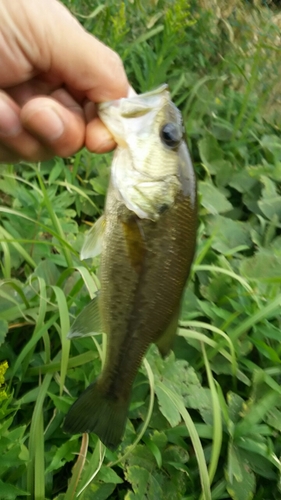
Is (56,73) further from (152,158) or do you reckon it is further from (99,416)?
(99,416)

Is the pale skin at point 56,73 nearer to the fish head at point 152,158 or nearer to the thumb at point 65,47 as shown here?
the thumb at point 65,47

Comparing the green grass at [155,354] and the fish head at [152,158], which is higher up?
the fish head at [152,158]

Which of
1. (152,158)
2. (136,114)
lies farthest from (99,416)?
(136,114)

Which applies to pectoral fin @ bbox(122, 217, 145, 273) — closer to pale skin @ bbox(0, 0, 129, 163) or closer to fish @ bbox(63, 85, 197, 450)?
fish @ bbox(63, 85, 197, 450)

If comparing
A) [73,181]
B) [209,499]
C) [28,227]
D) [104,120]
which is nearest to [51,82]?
[104,120]

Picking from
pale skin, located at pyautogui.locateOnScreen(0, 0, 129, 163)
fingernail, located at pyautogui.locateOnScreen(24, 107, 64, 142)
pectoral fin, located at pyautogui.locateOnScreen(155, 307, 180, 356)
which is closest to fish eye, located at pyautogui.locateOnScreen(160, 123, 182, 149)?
pale skin, located at pyautogui.locateOnScreen(0, 0, 129, 163)

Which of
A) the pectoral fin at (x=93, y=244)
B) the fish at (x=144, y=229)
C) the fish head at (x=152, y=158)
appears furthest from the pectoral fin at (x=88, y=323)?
the fish head at (x=152, y=158)

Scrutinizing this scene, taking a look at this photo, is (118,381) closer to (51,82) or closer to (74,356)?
(74,356)
